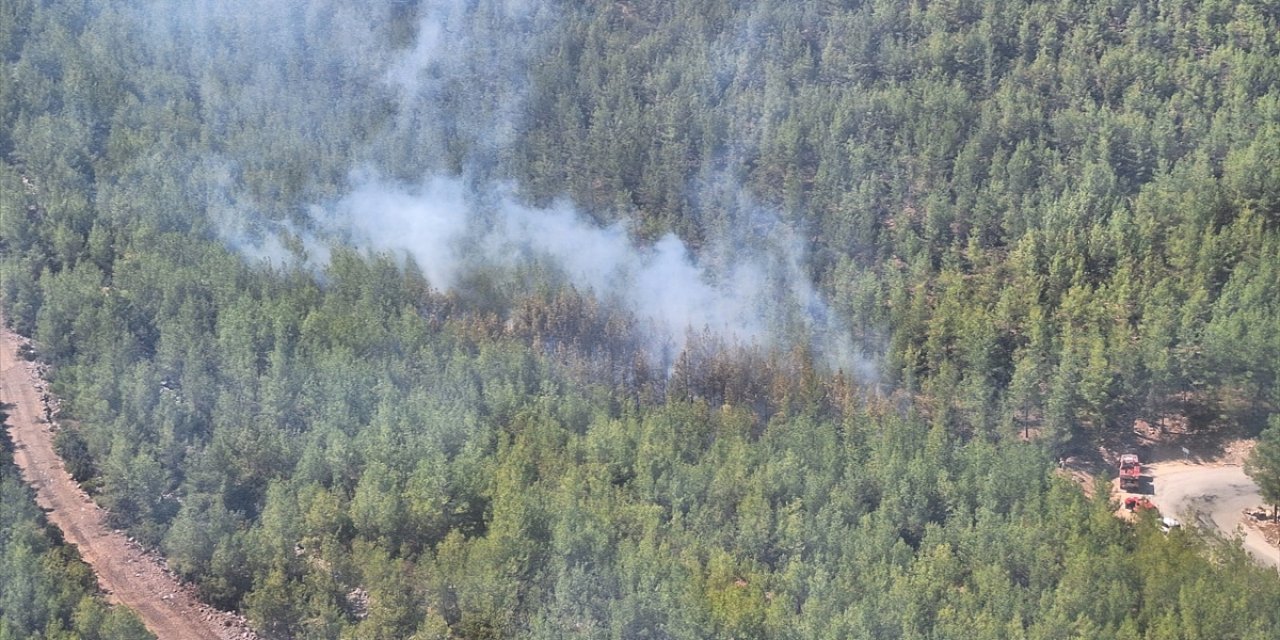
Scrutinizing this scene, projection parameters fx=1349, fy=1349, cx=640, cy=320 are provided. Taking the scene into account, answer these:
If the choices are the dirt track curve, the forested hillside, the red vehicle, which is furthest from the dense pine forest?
the red vehicle

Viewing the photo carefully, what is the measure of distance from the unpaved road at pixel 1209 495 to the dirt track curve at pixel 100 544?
2583 cm

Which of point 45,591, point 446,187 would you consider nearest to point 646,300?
point 446,187

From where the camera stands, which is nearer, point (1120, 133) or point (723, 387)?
point (723, 387)

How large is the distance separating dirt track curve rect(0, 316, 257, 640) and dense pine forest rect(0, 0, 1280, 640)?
2.65ft

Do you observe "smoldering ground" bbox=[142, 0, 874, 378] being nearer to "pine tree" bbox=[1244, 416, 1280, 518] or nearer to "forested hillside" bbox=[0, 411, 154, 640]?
"pine tree" bbox=[1244, 416, 1280, 518]

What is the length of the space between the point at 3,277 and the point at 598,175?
22145 mm

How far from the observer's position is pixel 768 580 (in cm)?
3209

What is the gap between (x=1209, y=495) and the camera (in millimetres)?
39281

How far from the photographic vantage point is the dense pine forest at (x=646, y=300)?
3241cm

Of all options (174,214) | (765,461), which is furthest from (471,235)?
(765,461)

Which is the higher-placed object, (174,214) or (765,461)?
(174,214)

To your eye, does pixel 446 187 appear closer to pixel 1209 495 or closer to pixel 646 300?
pixel 646 300

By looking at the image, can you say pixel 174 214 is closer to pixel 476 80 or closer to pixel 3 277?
pixel 3 277

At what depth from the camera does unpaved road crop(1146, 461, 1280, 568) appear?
37406mm
